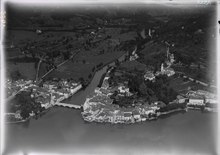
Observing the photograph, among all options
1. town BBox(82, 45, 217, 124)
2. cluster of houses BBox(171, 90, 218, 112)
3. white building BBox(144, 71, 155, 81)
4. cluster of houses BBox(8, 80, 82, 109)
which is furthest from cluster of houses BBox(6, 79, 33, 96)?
cluster of houses BBox(171, 90, 218, 112)

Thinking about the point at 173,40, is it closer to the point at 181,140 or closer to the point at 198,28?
the point at 198,28

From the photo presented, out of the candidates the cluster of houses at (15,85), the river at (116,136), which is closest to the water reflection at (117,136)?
the river at (116,136)

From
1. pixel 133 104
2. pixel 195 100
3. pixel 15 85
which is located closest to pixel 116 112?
pixel 133 104

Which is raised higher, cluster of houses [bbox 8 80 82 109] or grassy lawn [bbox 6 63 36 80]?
grassy lawn [bbox 6 63 36 80]

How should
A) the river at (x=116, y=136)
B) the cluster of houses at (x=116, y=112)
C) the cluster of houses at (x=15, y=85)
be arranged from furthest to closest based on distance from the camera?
the cluster of houses at (x=15, y=85) → the cluster of houses at (x=116, y=112) → the river at (x=116, y=136)

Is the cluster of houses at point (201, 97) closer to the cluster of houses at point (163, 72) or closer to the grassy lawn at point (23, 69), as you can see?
the cluster of houses at point (163, 72)

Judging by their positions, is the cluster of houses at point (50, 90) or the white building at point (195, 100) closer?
the white building at point (195, 100)

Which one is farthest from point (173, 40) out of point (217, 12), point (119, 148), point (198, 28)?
point (119, 148)

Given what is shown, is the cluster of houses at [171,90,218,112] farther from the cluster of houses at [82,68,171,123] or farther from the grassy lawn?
the grassy lawn

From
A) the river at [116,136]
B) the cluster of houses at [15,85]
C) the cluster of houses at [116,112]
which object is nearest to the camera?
the river at [116,136]
